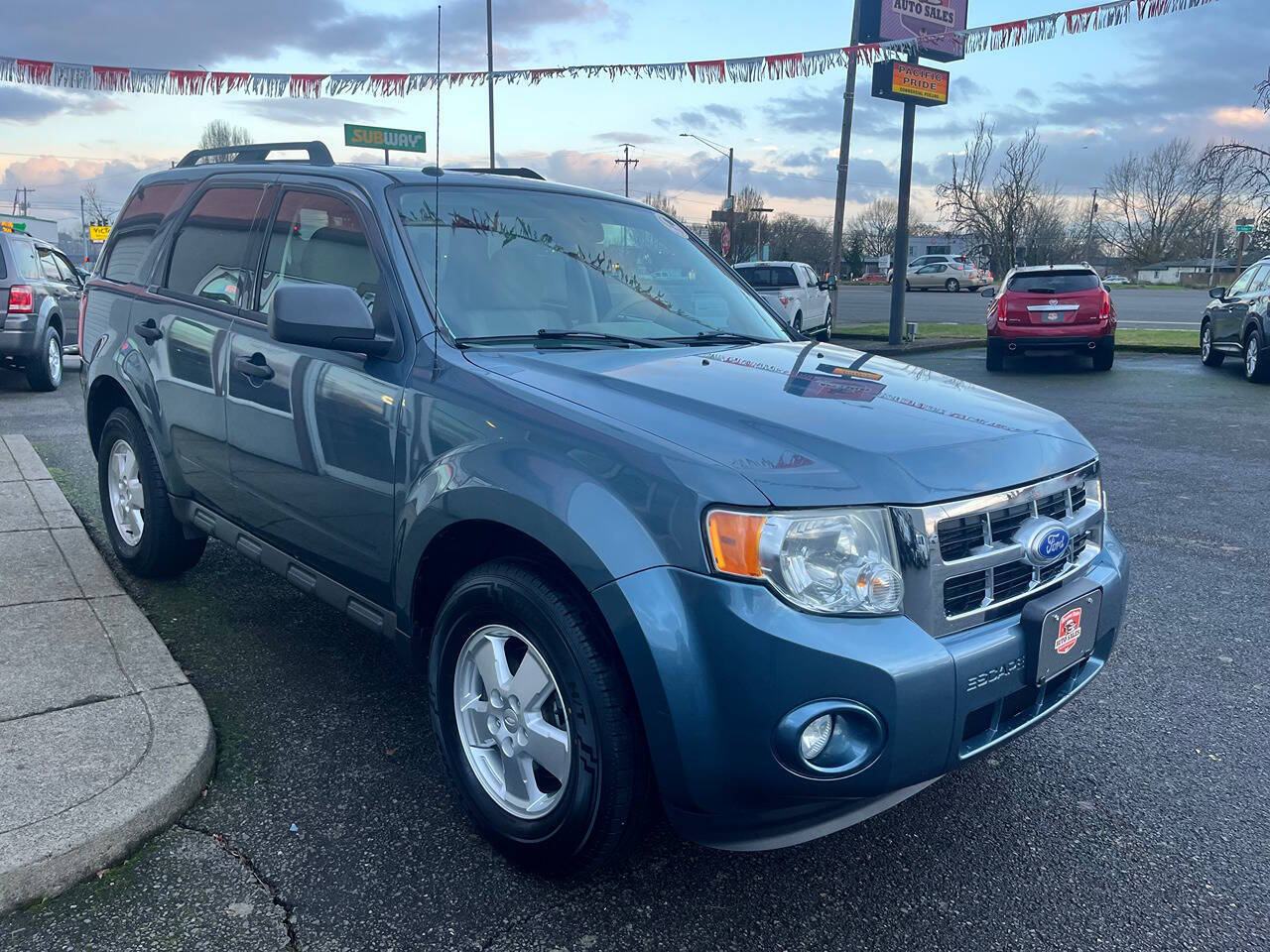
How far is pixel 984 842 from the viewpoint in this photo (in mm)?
2865

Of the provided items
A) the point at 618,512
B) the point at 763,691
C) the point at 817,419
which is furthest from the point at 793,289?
the point at 763,691

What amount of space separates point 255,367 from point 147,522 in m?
1.40

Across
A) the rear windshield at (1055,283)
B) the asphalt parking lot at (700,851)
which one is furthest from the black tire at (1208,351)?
the asphalt parking lot at (700,851)

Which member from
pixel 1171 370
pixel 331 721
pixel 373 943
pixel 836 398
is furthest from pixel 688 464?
pixel 1171 370

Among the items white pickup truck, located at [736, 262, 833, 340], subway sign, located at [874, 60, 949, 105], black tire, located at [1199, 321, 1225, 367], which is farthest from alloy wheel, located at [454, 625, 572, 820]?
subway sign, located at [874, 60, 949, 105]

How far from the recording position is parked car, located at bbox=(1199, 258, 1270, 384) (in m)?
13.6

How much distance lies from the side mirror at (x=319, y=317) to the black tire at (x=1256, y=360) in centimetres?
1376

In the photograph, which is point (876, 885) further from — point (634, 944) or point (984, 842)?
point (634, 944)

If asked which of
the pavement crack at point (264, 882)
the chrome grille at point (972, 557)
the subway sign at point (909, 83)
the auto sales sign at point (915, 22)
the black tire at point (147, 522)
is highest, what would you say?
the auto sales sign at point (915, 22)

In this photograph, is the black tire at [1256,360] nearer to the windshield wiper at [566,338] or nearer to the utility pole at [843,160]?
the utility pole at [843,160]

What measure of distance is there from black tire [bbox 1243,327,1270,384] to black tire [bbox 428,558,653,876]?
45.5 feet

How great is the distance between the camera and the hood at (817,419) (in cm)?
231

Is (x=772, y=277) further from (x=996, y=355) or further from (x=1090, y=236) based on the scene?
(x=1090, y=236)

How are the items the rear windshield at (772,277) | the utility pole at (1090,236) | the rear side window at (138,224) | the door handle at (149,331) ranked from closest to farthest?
the door handle at (149,331), the rear side window at (138,224), the rear windshield at (772,277), the utility pole at (1090,236)
